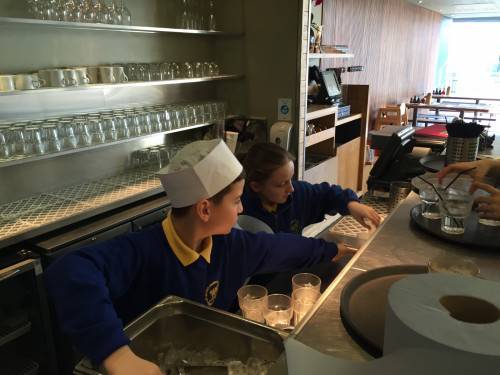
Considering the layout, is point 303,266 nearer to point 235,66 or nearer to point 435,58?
point 235,66

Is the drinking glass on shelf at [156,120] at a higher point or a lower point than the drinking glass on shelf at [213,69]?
lower

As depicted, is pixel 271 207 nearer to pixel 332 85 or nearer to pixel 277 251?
pixel 277 251

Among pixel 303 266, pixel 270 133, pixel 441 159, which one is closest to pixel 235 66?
pixel 270 133

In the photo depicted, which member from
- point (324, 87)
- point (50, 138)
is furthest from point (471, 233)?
point (324, 87)

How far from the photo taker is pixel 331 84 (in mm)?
4070

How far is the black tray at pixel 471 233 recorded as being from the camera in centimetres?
106

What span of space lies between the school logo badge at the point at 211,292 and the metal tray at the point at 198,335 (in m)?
0.35

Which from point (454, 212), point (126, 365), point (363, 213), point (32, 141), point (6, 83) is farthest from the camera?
point (32, 141)

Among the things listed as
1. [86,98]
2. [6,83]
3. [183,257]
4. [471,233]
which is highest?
[6,83]

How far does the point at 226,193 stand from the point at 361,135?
12.2 feet

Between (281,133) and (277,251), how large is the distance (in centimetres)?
200

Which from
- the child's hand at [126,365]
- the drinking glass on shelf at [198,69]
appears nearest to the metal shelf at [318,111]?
the drinking glass on shelf at [198,69]

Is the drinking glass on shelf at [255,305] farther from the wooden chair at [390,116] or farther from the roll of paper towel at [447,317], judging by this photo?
the wooden chair at [390,116]

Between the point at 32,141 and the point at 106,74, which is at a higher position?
the point at 106,74
